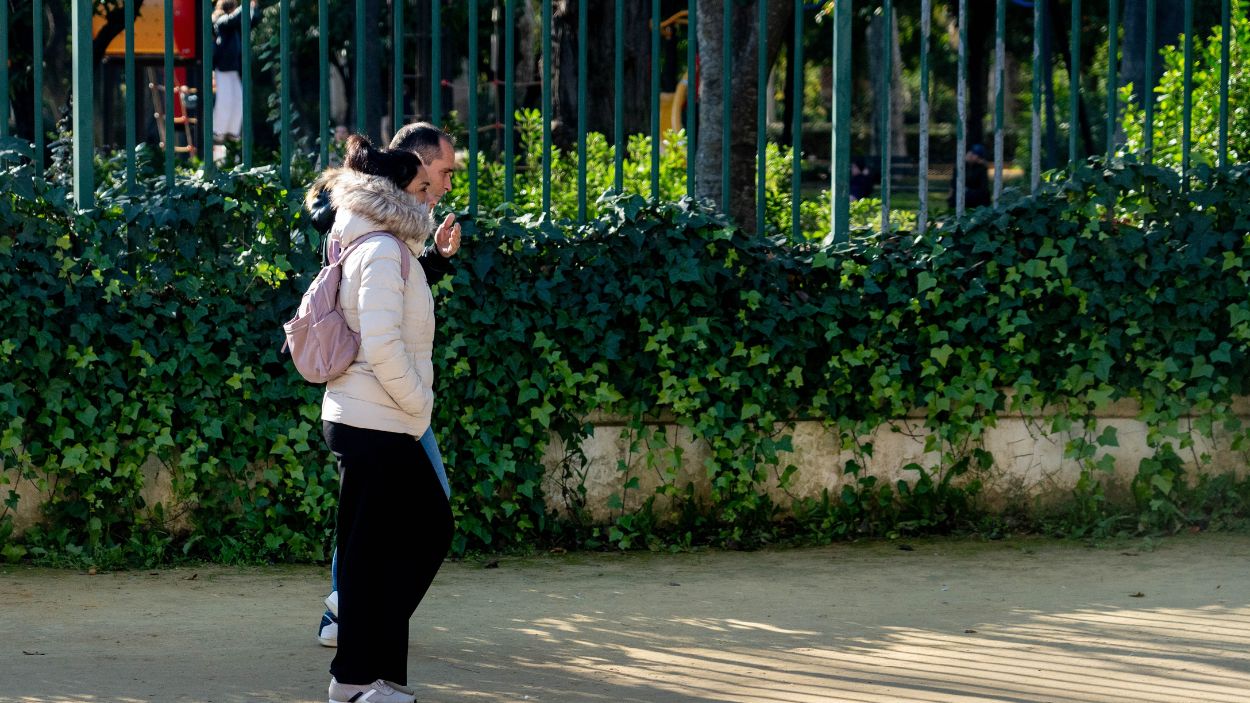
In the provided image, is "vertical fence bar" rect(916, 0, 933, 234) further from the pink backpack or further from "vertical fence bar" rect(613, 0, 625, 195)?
the pink backpack

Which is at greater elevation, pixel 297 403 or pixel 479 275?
pixel 479 275

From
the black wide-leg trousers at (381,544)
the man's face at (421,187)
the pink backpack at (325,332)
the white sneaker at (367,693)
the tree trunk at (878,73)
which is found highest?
the tree trunk at (878,73)

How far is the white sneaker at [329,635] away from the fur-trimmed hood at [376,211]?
1.34 meters

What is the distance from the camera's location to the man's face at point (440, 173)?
4570mm

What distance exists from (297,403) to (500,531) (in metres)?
0.97

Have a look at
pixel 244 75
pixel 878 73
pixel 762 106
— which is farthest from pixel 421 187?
pixel 878 73

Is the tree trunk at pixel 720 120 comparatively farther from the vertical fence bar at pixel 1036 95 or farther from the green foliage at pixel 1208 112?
the green foliage at pixel 1208 112

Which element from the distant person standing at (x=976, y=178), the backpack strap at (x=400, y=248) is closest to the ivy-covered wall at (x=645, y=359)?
the backpack strap at (x=400, y=248)

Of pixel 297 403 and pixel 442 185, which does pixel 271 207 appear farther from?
pixel 442 185

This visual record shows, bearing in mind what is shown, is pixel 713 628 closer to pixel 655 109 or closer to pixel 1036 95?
pixel 655 109

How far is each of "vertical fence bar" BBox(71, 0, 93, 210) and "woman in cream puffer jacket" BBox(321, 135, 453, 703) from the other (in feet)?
7.07

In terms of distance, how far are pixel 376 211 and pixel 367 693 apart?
1353 mm

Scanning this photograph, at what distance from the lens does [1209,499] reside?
655 cm

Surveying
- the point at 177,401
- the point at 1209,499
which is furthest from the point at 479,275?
the point at 1209,499
